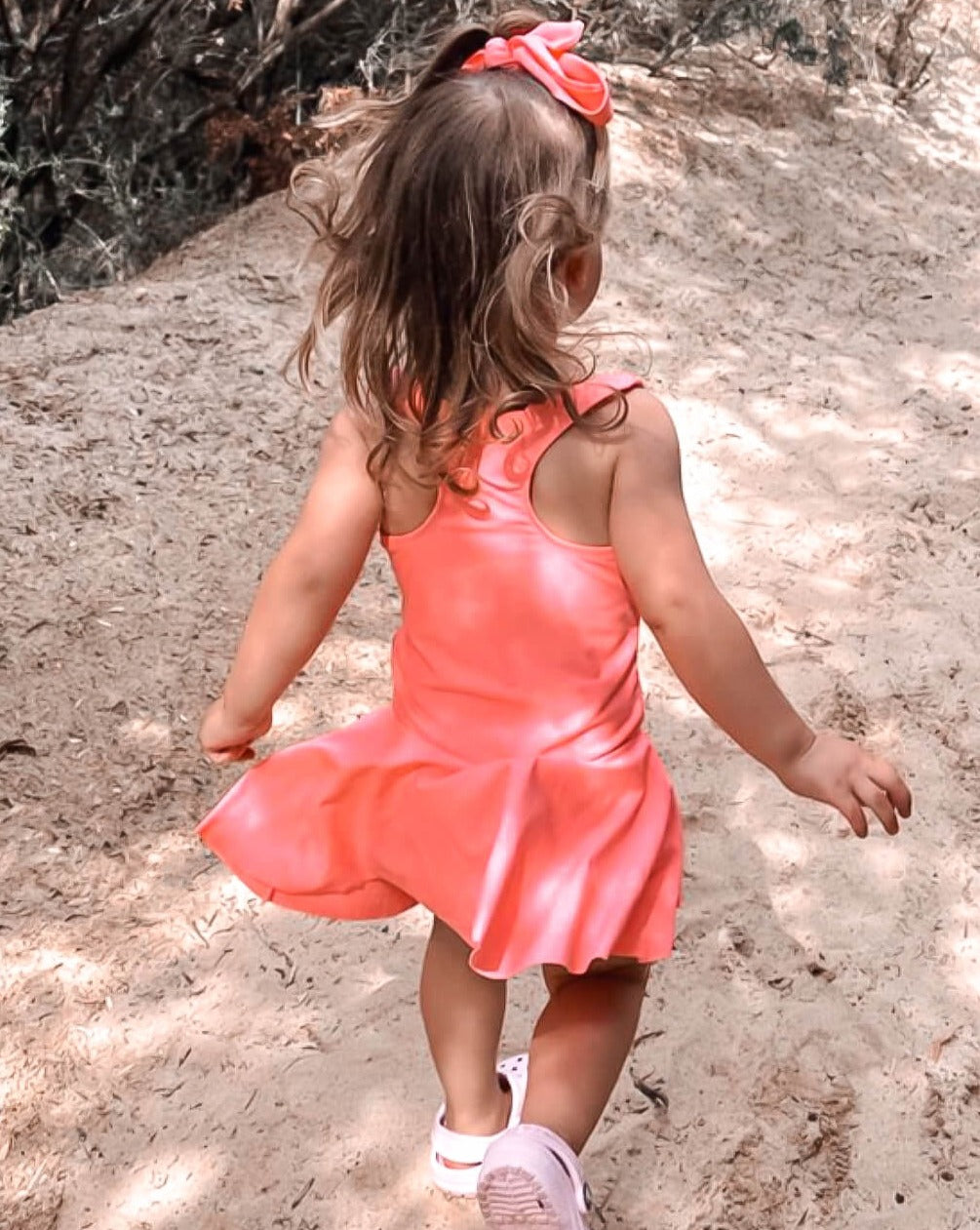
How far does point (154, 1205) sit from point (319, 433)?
2.26 m

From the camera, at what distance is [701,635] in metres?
1.72

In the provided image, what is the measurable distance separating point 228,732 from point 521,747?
0.36 metres

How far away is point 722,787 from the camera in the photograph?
3076 mm

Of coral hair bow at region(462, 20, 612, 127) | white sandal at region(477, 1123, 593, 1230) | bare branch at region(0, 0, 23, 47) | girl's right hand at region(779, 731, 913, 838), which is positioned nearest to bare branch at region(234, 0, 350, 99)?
bare branch at region(0, 0, 23, 47)

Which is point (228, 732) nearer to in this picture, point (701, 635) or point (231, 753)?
point (231, 753)

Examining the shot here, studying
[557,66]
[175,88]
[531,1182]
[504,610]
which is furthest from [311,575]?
[175,88]

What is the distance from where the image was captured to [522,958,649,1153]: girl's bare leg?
188 cm

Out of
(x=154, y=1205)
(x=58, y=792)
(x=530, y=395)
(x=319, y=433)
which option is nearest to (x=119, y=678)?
(x=58, y=792)

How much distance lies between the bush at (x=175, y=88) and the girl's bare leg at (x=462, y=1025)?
10.9 feet

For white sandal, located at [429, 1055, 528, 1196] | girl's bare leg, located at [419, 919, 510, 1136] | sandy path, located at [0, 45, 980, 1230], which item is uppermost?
girl's bare leg, located at [419, 919, 510, 1136]

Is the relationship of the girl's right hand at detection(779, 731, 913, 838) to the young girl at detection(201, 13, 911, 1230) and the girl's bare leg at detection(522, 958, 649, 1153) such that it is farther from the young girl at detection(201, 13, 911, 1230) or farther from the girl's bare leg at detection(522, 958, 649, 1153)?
the girl's bare leg at detection(522, 958, 649, 1153)

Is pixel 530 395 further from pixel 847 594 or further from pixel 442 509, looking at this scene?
pixel 847 594

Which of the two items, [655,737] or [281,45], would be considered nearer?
[655,737]

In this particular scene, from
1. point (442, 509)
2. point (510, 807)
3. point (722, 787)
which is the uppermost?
point (442, 509)
